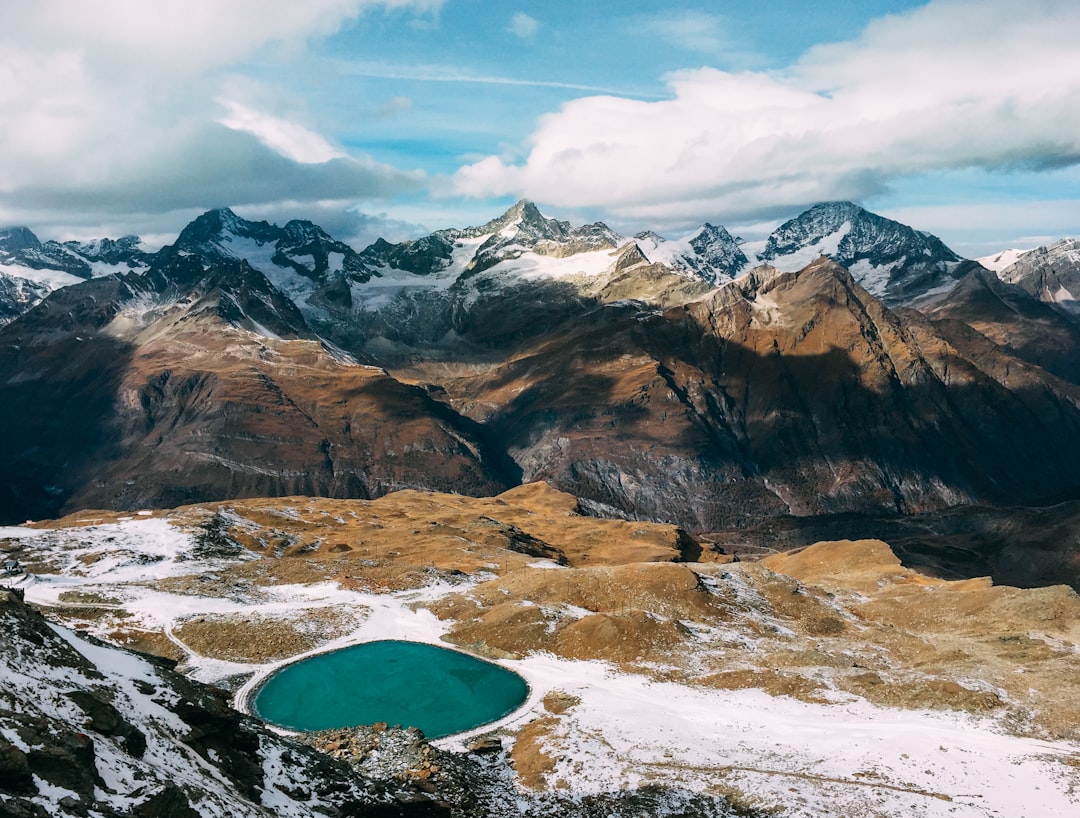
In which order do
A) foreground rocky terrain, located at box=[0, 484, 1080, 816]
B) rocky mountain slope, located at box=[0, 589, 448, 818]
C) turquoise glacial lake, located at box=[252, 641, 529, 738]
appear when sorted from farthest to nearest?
turquoise glacial lake, located at box=[252, 641, 529, 738]
foreground rocky terrain, located at box=[0, 484, 1080, 816]
rocky mountain slope, located at box=[0, 589, 448, 818]

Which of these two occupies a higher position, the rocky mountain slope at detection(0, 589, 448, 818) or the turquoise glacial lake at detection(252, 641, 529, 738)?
the rocky mountain slope at detection(0, 589, 448, 818)

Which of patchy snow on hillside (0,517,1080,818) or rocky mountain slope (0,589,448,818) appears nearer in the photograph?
rocky mountain slope (0,589,448,818)

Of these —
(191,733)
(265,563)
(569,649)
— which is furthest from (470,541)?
(191,733)

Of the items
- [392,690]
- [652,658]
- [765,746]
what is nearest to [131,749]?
[765,746]

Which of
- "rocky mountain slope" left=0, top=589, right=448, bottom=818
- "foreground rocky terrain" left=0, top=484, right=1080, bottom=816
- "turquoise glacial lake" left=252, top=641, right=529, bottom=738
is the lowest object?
"turquoise glacial lake" left=252, top=641, right=529, bottom=738

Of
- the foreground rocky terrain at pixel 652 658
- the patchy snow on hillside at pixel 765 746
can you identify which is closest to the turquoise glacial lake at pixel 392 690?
the patchy snow on hillside at pixel 765 746

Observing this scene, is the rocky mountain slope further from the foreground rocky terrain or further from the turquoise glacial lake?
the turquoise glacial lake

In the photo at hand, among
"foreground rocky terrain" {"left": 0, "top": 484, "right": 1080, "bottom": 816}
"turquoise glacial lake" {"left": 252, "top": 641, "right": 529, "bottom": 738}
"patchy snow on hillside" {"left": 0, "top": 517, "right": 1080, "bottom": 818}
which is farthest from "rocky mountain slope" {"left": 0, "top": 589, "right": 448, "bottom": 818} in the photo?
"turquoise glacial lake" {"left": 252, "top": 641, "right": 529, "bottom": 738}
